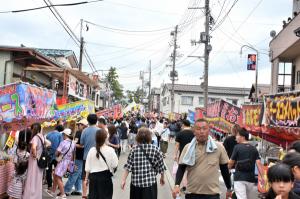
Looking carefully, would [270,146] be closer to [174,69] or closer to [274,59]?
[274,59]

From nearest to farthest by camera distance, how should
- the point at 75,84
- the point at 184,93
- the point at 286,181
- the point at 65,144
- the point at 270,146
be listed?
the point at 286,181 → the point at 65,144 → the point at 270,146 → the point at 75,84 → the point at 184,93

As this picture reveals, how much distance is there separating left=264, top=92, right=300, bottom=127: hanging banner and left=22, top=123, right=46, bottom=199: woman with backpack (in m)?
4.69

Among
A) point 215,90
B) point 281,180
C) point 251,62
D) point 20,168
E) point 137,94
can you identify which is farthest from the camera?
point 137,94

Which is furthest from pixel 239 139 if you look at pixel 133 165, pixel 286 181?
pixel 286 181

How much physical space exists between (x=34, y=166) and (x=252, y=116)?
18.6 ft

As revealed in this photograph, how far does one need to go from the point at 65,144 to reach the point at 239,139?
13.4ft

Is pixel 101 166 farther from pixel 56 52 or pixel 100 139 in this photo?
pixel 56 52

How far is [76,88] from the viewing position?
24.0 metres

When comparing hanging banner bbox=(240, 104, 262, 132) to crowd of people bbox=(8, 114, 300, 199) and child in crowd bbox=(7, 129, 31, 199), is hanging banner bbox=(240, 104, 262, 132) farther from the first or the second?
child in crowd bbox=(7, 129, 31, 199)

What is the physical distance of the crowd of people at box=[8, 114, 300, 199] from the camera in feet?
18.7

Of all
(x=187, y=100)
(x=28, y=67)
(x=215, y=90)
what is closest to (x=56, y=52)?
(x=28, y=67)

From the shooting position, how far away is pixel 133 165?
22.3 ft

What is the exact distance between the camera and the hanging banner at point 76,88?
2173cm

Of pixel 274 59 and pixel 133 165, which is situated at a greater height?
pixel 274 59
